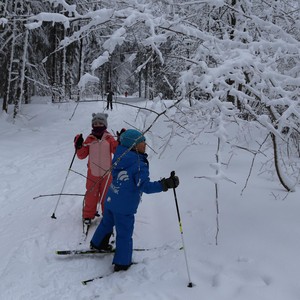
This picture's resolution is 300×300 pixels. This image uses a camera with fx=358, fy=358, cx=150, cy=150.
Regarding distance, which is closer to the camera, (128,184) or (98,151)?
(128,184)

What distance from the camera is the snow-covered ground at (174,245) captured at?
3.77 metres

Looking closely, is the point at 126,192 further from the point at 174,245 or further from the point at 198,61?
the point at 198,61

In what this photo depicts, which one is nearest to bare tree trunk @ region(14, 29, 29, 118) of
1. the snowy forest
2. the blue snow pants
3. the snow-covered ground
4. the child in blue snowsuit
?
the snow-covered ground

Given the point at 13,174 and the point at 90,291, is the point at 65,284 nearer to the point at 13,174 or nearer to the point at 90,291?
the point at 90,291

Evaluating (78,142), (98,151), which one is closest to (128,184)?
(98,151)

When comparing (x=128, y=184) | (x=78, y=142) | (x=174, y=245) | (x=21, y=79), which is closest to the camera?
(x=128, y=184)

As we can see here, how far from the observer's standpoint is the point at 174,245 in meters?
4.82

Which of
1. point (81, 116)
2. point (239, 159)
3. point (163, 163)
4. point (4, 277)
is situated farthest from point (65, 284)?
point (81, 116)

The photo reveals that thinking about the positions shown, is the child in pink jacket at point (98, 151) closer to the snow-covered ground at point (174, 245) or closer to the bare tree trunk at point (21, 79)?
the snow-covered ground at point (174, 245)

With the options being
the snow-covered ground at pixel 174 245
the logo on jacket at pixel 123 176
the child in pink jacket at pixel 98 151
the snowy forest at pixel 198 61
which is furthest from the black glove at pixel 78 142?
the logo on jacket at pixel 123 176

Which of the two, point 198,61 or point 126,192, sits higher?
point 198,61

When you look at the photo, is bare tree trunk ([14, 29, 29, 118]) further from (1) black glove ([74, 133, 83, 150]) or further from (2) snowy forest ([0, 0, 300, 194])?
(1) black glove ([74, 133, 83, 150])

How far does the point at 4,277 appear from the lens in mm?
4180

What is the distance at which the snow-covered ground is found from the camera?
3.77 meters
